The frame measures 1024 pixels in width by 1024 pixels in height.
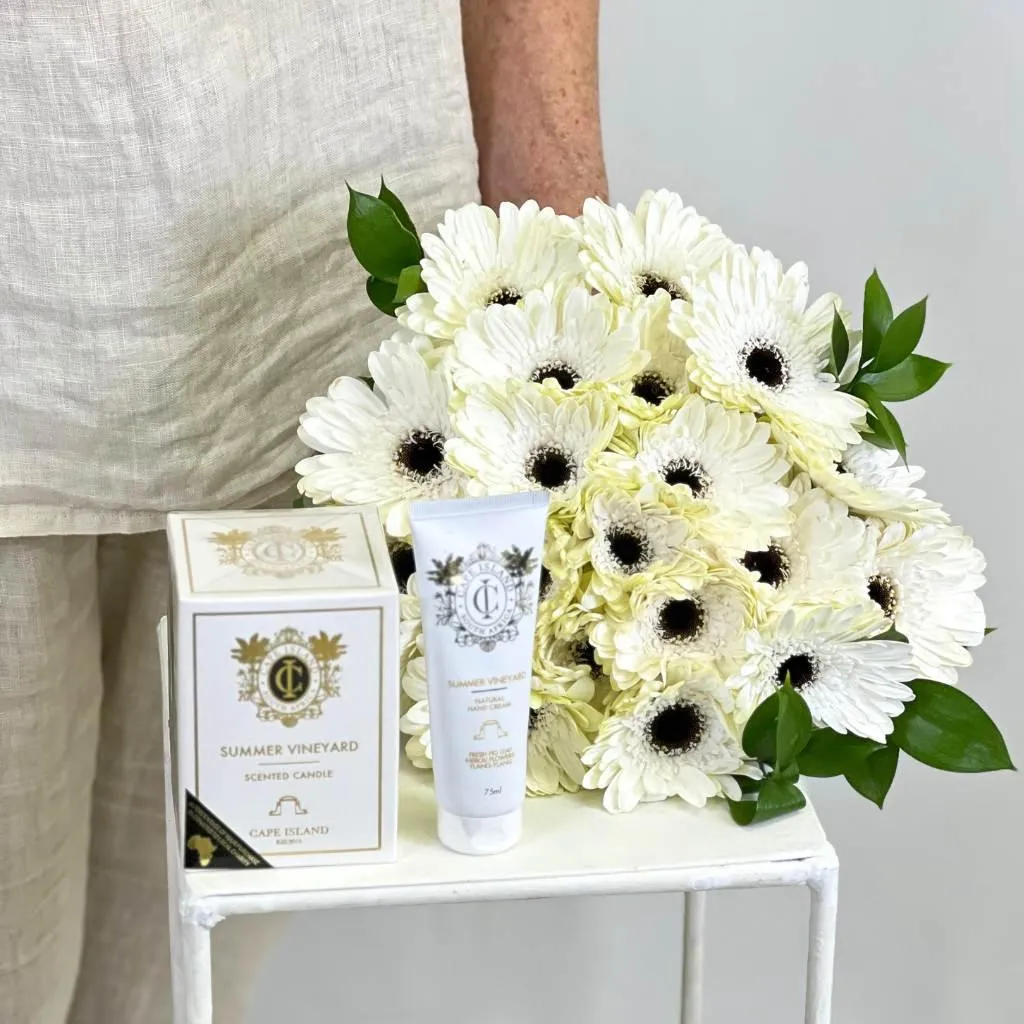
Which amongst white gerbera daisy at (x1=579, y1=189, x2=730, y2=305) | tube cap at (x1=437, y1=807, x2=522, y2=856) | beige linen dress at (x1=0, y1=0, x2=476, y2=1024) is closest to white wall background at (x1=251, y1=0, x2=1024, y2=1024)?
beige linen dress at (x1=0, y1=0, x2=476, y2=1024)

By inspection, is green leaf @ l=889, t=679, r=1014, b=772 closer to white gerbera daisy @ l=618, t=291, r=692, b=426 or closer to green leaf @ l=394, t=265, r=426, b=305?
white gerbera daisy @ l=618, t=291, r=692, b=426

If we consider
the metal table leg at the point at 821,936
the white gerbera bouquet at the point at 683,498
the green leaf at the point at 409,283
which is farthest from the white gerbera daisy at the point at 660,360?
the metal table leg at the point at 821,936

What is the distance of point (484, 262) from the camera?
2.23ft

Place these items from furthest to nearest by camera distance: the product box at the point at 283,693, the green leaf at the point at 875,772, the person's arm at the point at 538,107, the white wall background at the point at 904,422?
the white wall background at the point at 904,422
the person's arm at the point at 538,107
the green leaf at the point at 875,772
the product box at the point at 283,693

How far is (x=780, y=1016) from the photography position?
1.26 m

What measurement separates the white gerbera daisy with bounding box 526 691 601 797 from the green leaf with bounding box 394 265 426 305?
201 mm

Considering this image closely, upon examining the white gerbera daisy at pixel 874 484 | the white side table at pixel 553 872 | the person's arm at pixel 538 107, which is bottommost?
the white side table at pixel 553 872

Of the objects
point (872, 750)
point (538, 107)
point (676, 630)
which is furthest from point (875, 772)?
point (538, 107)

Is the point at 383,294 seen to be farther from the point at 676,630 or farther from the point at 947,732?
the point at 947,732

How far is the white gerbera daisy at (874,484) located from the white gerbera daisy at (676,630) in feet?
0.22

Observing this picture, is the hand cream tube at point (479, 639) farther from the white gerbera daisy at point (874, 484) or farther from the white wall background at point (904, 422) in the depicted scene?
the white wall background at point (904, 422)

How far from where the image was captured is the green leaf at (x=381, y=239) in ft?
2.31

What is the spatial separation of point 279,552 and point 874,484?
0.92ft

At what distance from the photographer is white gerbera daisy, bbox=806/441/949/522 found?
0.65 metres
